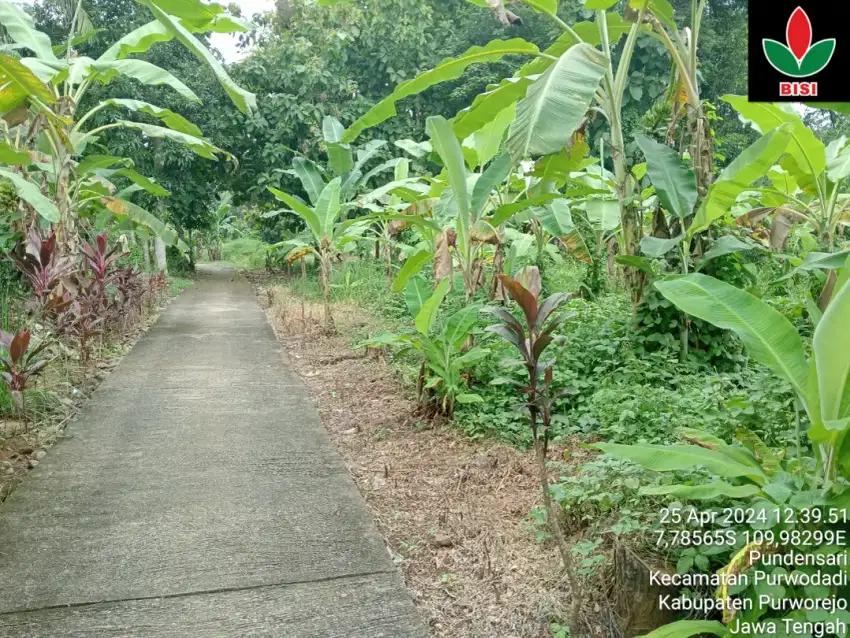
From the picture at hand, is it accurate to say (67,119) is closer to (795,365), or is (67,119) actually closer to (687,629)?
(795,365)

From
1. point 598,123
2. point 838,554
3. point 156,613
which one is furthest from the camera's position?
point 598,123

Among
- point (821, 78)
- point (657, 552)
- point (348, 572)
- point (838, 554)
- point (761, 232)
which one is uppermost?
point (821, 78)

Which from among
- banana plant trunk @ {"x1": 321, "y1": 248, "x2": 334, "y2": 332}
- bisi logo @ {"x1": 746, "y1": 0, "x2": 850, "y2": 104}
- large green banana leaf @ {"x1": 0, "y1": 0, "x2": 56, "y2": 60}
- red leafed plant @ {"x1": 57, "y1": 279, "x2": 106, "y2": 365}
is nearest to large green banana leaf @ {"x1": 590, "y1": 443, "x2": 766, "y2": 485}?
bisi logo @ {"x1": 746, "y1": 0, "x2": 850, "y2": 104}

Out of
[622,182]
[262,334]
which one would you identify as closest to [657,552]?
[622,182]

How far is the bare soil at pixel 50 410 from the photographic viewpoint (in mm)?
3827

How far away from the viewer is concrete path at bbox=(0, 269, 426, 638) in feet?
Result: 7.76

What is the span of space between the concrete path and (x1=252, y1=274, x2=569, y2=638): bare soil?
14 centimetres

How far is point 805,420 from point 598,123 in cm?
1635

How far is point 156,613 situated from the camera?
237cm

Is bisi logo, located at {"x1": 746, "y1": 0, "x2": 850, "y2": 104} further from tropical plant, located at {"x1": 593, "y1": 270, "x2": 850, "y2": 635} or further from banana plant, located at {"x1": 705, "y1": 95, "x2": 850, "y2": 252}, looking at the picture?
tropical plant, located at {"x1": 593, "y1": 270, "x2": 850, "y2": 635}

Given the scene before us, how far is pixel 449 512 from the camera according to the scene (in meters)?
3.20

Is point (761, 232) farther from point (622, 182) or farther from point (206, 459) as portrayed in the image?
point (206, 459)

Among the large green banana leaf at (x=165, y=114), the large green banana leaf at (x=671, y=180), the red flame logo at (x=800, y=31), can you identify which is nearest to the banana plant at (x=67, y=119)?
the large green banana leaf at (x=165, y=114)

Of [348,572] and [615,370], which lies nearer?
[348,572]
